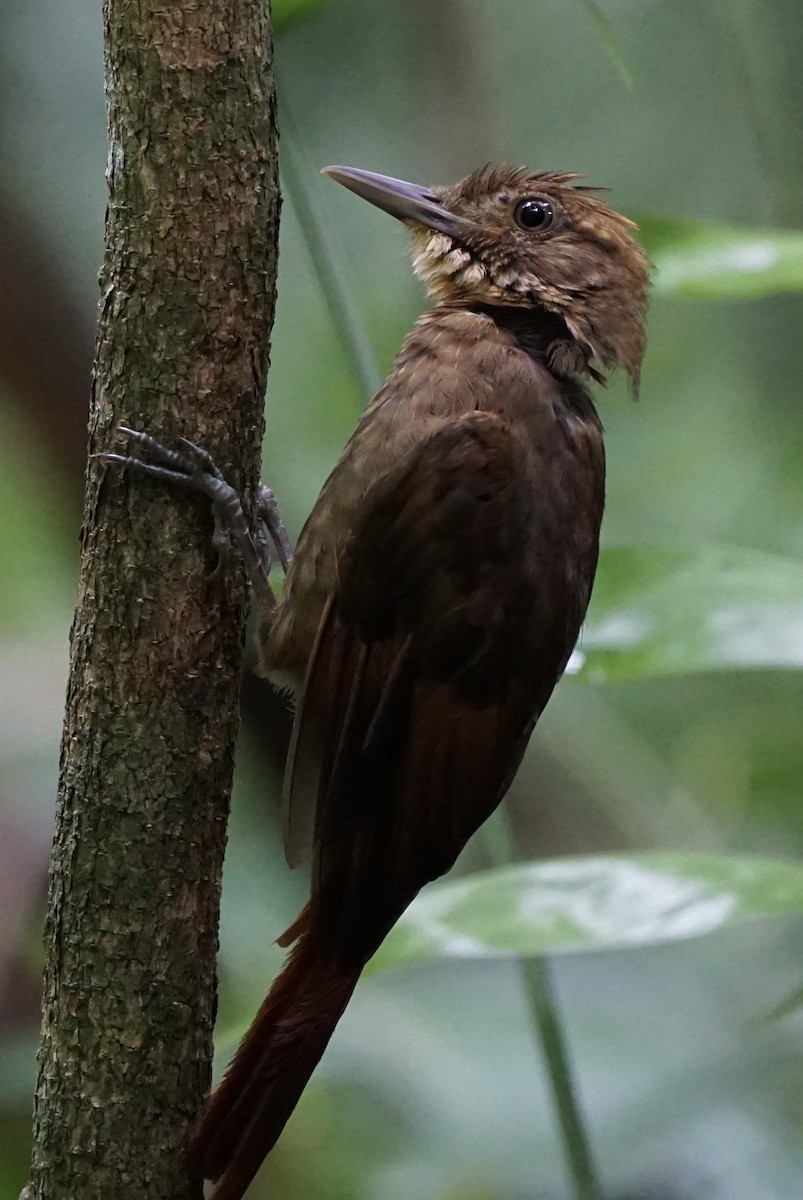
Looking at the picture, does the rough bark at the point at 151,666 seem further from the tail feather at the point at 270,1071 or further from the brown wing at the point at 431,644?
the brown wing at the point at 431,644

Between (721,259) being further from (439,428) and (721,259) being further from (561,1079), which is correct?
(561,1079)

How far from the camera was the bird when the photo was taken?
1785 mm

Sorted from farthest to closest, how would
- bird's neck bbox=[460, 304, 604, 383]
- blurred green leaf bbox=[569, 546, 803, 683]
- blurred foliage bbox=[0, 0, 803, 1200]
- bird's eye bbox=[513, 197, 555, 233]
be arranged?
blurred foliage bbox=[0, 0, 803, 1200] → bird's eye bbox=[513, 197, 555, 233] → bird's neck bbox=[460, 304, 604, 383] → blurred green leaf bbox=[569, 546, 803, 683]

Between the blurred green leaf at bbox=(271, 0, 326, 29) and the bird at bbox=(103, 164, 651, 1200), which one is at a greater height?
the blurred green leaf at bbox=(271, 0, 326, 29)

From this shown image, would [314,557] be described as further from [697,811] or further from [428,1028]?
[697,811]

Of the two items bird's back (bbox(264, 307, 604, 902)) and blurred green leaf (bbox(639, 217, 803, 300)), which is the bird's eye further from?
bird's back (bbox(264, 307, 604, 902))

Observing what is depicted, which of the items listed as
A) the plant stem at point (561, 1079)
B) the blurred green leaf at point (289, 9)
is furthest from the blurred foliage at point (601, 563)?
the plant stem at point (561, 1079)

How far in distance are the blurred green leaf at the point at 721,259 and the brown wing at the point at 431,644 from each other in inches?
14.1

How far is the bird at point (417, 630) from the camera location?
1785 millimetres

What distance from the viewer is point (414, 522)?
185 centimetres

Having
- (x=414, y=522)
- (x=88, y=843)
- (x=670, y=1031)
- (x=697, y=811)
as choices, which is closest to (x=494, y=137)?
(x=697, y=811)

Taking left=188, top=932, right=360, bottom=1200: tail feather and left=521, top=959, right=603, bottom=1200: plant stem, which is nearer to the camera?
left=188, top=932, right=360, bottom=1200: tail feather

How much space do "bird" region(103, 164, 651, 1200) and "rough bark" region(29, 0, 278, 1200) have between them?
180 millimetres

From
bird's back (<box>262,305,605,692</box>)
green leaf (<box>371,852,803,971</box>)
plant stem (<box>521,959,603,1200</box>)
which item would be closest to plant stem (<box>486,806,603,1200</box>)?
plant stem (<box>521,959,603,1200</box>)
